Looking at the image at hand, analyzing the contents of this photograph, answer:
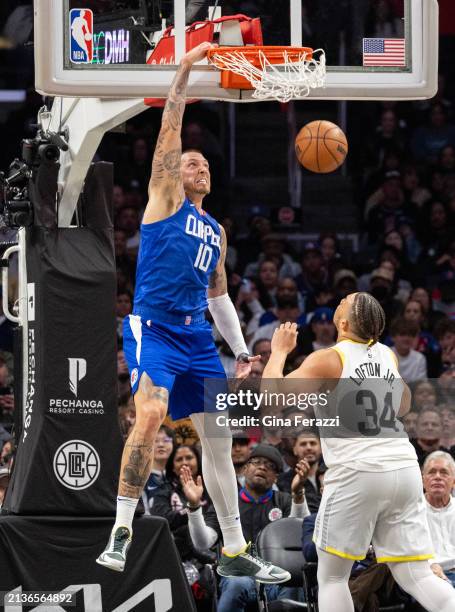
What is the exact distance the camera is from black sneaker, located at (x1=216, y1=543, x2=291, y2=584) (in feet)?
29.1

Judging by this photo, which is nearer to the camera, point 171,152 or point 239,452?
point 171,152

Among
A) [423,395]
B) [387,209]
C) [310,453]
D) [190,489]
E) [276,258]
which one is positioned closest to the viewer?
[190,489]

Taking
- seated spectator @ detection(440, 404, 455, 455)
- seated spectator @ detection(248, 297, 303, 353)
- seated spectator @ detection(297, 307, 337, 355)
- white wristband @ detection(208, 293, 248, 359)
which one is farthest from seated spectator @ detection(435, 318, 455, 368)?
white wristband @ detection(208, 293, 248, 359)

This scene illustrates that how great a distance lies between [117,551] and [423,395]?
19.0 ft

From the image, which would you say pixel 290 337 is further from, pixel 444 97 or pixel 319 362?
pixel 444 97

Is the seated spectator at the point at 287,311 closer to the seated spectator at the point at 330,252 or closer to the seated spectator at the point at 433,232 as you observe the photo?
the seated spectator at the point at 330,252

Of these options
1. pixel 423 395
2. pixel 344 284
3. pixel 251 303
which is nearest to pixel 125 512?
pixel 423 395

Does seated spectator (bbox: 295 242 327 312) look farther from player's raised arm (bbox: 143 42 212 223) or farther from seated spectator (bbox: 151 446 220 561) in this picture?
player's raised arm (bbox: 143 42 212 223)

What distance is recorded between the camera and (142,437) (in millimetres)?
8344

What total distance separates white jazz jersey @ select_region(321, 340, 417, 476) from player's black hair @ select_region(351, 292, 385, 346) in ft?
0.27

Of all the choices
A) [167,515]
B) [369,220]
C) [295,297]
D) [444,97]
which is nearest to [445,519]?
[167,515]

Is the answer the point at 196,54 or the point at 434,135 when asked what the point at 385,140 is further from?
the point at 196,54

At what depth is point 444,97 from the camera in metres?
18.8

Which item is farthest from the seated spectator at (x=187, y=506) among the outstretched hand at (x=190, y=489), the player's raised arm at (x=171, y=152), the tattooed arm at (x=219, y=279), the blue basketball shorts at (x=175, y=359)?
the player's raised arm at (x=171, y=152)
